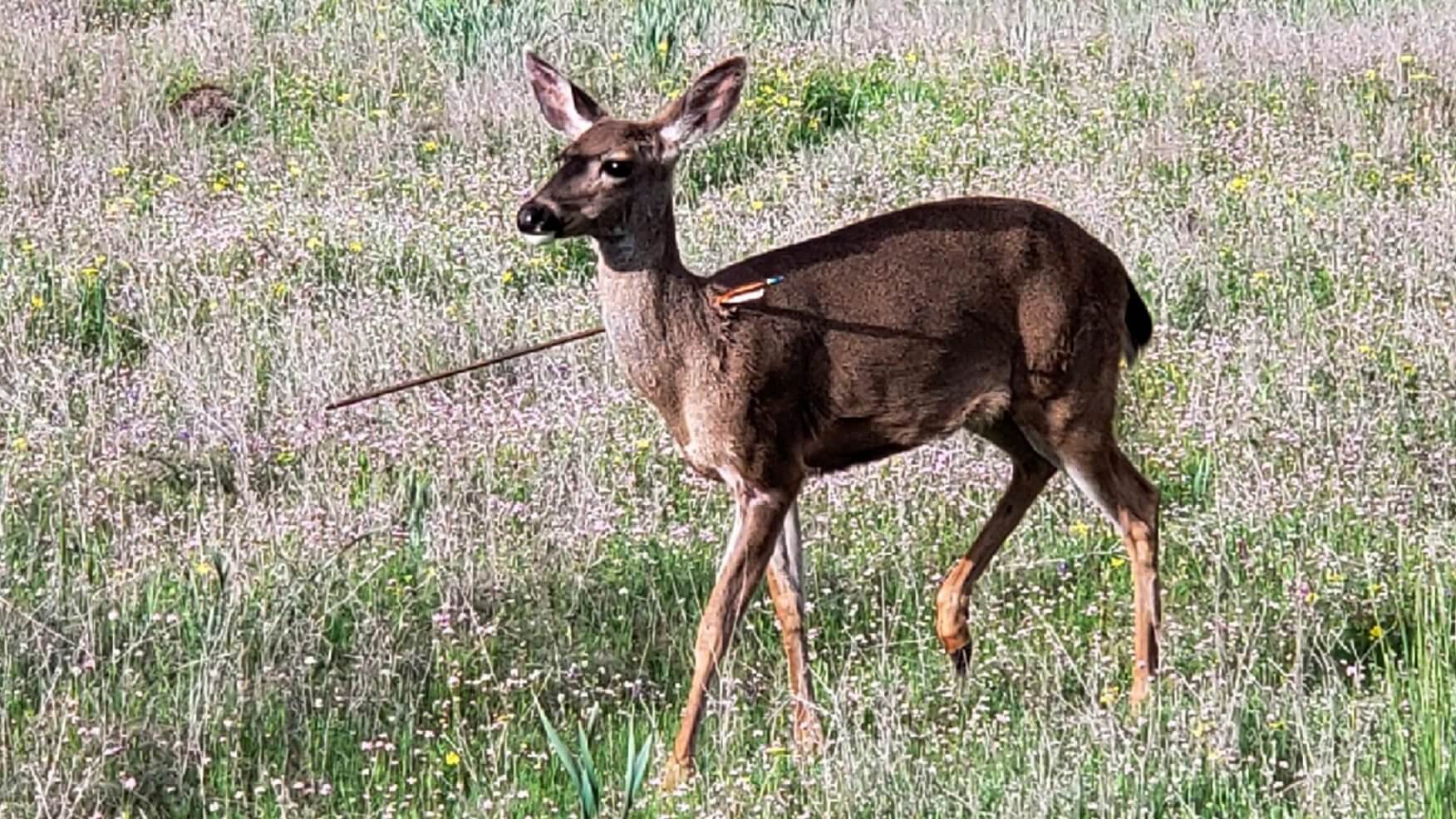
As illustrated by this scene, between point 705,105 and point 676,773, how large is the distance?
163cm

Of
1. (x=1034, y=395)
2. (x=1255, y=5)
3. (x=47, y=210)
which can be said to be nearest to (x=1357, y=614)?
(x=1034, y=395)

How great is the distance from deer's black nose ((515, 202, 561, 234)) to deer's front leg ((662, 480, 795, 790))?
29.9 inches

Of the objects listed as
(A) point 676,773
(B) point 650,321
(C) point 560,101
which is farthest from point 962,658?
(C) point 560,101

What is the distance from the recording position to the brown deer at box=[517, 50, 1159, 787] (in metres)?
5.77

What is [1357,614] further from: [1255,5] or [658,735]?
[1255,5]

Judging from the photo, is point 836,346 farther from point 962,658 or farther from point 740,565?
point 962,658

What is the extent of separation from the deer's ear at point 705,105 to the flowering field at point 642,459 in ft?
4.06

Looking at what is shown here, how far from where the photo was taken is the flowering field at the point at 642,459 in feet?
17.3

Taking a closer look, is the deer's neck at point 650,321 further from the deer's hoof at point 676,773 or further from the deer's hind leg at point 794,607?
the deer's hoof at point 676,773

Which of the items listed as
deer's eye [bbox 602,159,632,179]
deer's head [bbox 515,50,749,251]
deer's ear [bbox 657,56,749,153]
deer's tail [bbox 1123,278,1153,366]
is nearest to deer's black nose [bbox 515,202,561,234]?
deer's head [bbox 515,50,749,251]

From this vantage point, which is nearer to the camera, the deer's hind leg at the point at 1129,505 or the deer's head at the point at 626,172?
the deer's head at the point at 626,172

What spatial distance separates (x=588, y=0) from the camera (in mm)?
13789

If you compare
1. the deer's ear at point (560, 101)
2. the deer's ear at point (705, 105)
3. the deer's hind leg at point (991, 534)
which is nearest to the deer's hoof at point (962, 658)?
the deer's hind leg at point (991, 534)

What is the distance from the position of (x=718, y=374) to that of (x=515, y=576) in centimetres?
91
